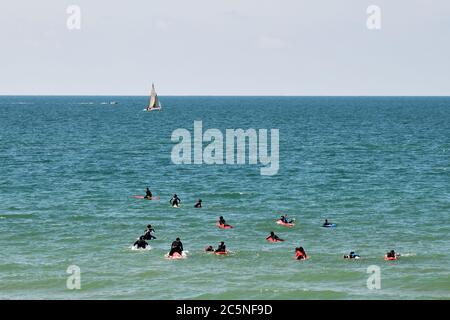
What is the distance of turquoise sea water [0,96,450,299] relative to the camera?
41875 millimetres

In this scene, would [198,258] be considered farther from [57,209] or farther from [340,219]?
[57,209]

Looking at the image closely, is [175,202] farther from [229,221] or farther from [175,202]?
[229,221]

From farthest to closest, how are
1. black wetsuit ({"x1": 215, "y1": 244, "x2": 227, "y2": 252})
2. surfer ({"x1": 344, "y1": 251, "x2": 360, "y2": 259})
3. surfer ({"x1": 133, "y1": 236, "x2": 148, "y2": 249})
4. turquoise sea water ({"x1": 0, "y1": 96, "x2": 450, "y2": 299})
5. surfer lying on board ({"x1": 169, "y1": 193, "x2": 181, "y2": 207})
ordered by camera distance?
surfer lying on board ({"x1": 169, "y1": 193, "x2": 181, "y2": 207})
surfer ({"x1": 133, "y1": 236, "x2": 148, "y2": 249})
black wetsuit ({"x1": 215, "y1": 244, "x2": 227, "y2": 252})
surfer ({"x1": 344, "y1": 251, "x2": 360, "y2": 259})
turquoise sea water ({"x1": 0, "y1": 96, "x2": 450, "y2": 299})

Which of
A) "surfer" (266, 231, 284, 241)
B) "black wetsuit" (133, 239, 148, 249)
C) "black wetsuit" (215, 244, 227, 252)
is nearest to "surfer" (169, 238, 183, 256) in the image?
"black wetsuit" (215, 244, 227, 252)

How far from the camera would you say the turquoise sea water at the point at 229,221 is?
41.9 m

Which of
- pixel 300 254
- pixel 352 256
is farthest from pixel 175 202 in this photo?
pixel 352 256

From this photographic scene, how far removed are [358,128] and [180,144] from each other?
57407 millimetres

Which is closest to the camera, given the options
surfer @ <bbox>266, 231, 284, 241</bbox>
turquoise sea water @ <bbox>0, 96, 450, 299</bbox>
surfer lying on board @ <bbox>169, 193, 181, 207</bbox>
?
turquoise sea water @ <bbox>0, 96, 450, 299</bbox>

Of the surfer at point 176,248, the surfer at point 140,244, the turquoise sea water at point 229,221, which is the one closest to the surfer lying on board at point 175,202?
the turquoise sea water at point 229,221

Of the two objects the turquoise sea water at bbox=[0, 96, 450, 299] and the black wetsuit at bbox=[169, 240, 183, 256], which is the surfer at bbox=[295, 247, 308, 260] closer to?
the turquoise sea water at bbox=[0, 96, 450, 299]

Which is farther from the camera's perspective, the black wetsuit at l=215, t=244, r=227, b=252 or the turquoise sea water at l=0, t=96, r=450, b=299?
the black wetsuit at l=215, t=244, r=227, b=252

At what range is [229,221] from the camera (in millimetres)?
59719

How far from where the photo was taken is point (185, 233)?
55250 millimetres
